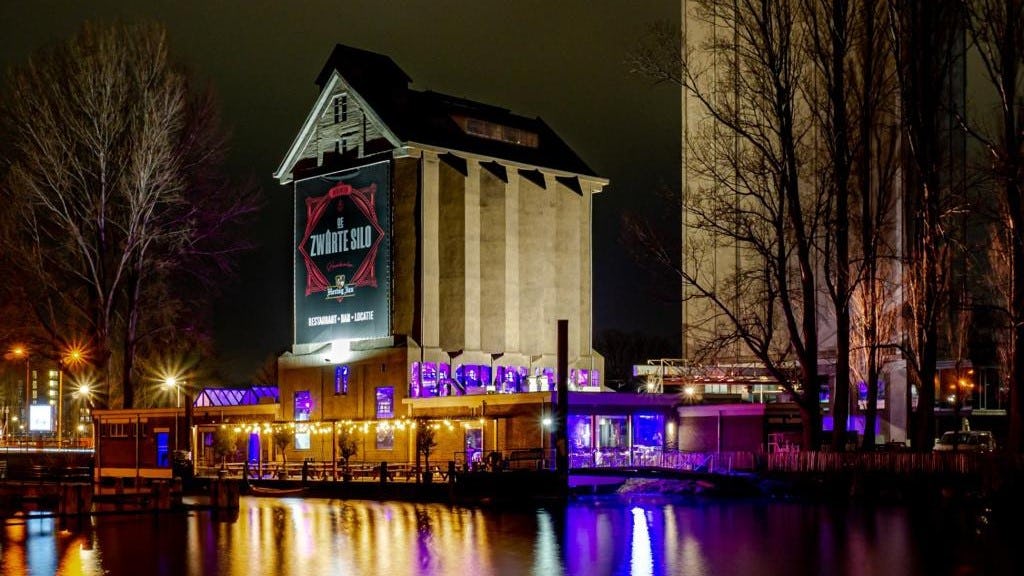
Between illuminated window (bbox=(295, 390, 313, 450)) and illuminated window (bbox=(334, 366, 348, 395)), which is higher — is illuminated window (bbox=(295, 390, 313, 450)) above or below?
below

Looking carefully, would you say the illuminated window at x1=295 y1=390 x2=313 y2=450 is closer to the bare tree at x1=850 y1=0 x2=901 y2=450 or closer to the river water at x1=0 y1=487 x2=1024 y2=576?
the river water at x1=0 y1=487 x2=1024 y2=576

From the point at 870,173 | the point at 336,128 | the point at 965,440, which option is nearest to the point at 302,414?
the point at 336,128

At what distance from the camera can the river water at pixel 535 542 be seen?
24.3 metres

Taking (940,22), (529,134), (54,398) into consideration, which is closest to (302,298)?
(529,134)

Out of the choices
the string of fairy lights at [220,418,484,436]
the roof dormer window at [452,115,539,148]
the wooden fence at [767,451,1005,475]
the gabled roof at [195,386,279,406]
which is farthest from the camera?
the gabled roof at [195,386,279,406]

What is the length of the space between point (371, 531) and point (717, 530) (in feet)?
29.1

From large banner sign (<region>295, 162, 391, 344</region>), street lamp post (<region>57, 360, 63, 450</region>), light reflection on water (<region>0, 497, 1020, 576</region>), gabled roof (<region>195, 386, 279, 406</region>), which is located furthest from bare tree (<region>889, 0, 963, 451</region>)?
street lamp post (<region>57, 360, 63, 450</region>)

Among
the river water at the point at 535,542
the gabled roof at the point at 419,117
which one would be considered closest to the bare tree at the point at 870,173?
the river water at the point at 535,542

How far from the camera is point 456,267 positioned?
56.8 metres

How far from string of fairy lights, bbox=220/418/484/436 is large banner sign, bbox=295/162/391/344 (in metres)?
4.25

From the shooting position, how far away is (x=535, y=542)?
28719 millimetres

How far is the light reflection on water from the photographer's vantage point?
24266mm

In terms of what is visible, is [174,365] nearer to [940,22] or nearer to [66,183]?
[66,183]

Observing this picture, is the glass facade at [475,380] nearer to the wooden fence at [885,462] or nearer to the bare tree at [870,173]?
the bare tree at [870,173]
